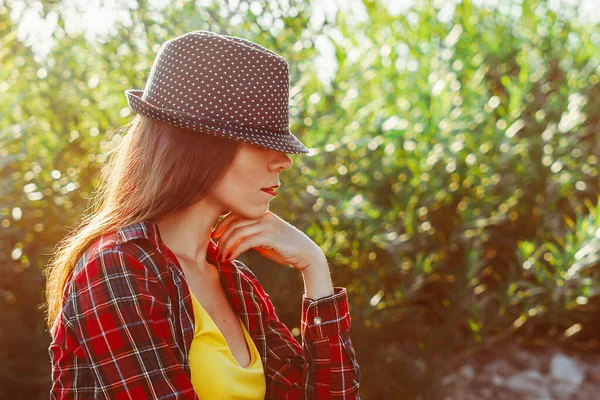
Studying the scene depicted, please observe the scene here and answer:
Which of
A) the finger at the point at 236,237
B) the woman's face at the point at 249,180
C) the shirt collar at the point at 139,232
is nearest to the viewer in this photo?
the shirt collar at the point at 139,232

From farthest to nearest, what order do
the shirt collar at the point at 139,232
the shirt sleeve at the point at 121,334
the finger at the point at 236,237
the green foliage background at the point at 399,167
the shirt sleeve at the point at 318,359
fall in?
the green foliage background at the point at 399,167 < the shirt sleeve at the point at 318,359 < the finger at the point at 236,237 < the shirt collar at the point at 139,232 < the shirt sleeve at the point at 121,334

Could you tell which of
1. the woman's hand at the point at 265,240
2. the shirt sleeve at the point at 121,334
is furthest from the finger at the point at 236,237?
the shirt sleeve at the point at 121,334

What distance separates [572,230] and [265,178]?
3.14 m

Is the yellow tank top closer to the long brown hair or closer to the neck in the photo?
the neck

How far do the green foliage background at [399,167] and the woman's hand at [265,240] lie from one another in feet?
2.82

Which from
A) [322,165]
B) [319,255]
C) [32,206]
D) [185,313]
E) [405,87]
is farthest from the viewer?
[405,87]

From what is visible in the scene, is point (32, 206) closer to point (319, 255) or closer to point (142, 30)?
point (142, 30)

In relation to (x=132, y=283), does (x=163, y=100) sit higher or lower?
higher

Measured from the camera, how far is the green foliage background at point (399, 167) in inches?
126

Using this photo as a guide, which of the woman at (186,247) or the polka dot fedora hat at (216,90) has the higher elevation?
the polka dot fedora hat at (216,90)

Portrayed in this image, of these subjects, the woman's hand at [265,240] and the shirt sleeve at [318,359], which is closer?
the woman's hand at [265,240]

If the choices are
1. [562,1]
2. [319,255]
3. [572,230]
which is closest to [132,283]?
[319,255]

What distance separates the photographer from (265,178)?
1.80 meters

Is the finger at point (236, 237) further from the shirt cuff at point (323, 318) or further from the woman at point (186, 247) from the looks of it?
the shirt cuff at point (323, 318)
